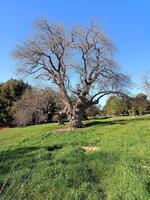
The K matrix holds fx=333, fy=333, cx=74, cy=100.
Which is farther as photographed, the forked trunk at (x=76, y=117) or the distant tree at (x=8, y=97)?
the distant tree at (x=8, y=97)

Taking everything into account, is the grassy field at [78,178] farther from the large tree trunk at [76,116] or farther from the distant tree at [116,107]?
the distant tree at [116,107]

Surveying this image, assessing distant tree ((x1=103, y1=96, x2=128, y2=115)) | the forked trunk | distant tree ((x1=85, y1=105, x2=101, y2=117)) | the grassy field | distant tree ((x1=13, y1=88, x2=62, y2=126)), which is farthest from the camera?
distant tree ((x1=103, y1=96, x2=128, y2=115))

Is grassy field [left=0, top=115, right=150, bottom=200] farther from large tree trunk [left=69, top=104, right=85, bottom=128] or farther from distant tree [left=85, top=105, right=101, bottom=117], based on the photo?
distant tree [left=85, top=105, right=101, bottom=117]

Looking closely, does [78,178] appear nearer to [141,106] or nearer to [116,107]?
[141,106]

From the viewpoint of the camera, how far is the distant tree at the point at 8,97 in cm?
4108

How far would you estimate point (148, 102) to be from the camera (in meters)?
58.7

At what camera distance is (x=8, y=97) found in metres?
43.2

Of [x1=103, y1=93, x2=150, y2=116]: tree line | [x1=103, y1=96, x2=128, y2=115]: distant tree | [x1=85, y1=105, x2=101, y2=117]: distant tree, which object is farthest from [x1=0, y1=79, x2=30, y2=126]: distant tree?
[x1=103, y1=96, x2=128, y2=115]: distant tree

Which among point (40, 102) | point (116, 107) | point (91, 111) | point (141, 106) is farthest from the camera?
point (116, 107)

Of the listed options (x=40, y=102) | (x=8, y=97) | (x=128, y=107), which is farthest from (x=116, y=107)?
(x=40, y=102)

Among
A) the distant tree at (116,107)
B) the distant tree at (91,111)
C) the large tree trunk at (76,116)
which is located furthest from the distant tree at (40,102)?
the distant tree at (116,107)

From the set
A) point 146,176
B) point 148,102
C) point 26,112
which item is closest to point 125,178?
point 146,176

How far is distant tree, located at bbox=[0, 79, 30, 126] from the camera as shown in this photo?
41075mm

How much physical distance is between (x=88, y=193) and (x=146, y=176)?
1.33m
